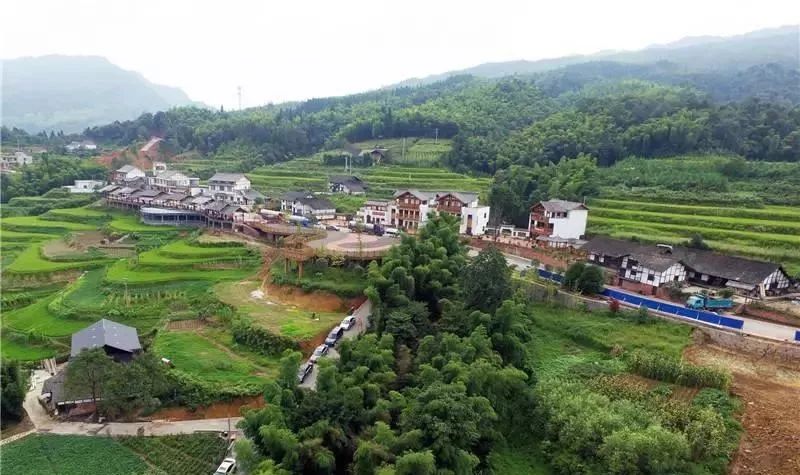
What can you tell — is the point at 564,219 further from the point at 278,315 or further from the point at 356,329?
the point at 278,315

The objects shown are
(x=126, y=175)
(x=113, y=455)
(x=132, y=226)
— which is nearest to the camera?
(x=113, y=455)

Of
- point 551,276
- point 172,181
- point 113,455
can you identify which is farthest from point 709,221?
point 172,181

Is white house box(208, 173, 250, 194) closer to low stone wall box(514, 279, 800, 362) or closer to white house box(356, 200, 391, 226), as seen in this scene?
white house box(356, 200, 391, 226)

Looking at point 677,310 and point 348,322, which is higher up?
point 677,310

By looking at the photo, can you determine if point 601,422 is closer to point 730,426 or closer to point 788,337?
point 730,426

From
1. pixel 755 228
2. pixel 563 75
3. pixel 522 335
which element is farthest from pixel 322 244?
pixel 563 75

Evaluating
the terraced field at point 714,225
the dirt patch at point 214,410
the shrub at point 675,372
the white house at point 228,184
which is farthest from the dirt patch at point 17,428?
the white house at point 228,184

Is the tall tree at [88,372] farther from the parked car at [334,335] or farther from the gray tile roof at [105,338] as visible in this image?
the parked car at [334,335]
